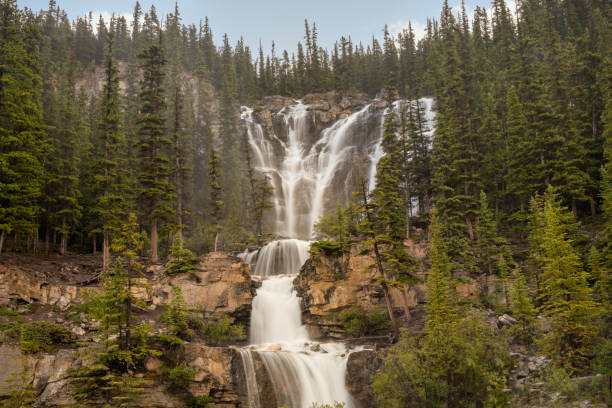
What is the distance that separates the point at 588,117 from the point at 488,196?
44.8ft

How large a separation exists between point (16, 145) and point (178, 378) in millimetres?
24622

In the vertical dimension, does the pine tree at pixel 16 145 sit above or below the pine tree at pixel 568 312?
above

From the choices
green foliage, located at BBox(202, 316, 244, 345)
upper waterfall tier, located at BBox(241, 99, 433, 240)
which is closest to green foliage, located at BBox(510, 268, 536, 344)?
green foliage, located at BBox(202, 316, 244, 345)

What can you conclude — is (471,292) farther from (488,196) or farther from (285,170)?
(285,170)

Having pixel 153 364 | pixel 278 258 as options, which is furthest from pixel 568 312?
pixel 278 258

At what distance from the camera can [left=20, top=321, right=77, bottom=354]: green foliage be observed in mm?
22031

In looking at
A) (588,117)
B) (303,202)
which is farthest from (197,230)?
(588,117)

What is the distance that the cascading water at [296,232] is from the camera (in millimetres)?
27053

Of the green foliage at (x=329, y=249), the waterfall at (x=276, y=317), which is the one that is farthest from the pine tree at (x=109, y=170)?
the green foliage at (x=329, y=249)

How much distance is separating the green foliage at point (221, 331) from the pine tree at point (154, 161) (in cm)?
974

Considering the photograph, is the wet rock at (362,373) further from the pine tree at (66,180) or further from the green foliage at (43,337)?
the pine tree at (66,180)

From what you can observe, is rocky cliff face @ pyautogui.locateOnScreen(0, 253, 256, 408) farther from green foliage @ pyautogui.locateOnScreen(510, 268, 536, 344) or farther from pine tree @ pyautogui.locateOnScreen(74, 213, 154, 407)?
green foliage @ pyautogui.locateOnScreen(510, 268, 536, 344)

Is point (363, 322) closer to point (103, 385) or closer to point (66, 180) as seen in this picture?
point (103, 385)

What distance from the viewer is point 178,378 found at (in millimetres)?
23969
